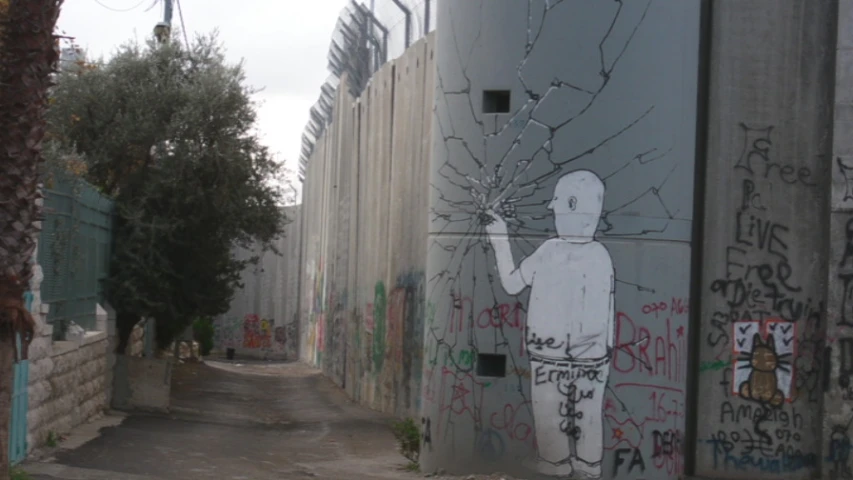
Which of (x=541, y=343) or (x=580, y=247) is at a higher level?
(x=580, y=247)

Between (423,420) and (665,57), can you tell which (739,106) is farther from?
(423,420)

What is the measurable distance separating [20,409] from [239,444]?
4317 mm

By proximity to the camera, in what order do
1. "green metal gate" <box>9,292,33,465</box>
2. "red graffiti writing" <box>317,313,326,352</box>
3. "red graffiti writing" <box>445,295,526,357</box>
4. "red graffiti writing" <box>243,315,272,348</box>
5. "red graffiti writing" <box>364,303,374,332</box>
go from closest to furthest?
1. "green metal gate" <box>9,292,33,465</box>
2. "red graffiti writing" <box>445,295,526,357</box>
3. "red graffiti writing" <box>364,303,374,332</box>
4. "red graffiti writing" <box>317,313,326,352</box>
5. "red graffiti writing" <box>243,315,272,348</box>

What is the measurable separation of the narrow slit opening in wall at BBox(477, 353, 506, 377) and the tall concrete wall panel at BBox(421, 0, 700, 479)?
0.01 meters

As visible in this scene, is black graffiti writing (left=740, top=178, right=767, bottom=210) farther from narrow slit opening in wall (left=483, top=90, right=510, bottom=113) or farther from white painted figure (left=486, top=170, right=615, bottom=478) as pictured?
narrow slit opening in wall (left=483, top=90, right=510, bottom=113)

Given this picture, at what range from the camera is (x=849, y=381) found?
12336mm

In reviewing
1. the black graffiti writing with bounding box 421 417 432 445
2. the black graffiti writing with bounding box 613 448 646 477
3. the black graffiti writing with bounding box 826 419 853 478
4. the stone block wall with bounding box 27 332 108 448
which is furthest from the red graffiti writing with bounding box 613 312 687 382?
the stone block wall with bounding box 27 332 108 448

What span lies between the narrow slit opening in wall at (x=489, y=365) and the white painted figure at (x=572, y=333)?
0.36 m

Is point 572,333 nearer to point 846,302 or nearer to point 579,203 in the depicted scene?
point 579,203

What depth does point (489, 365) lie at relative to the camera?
12352mm

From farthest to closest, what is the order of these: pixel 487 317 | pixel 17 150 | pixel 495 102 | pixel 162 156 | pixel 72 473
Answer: pixel 162 156, pixel 495 102, pixel 487 317, pixel 72 473, pixel 17 150

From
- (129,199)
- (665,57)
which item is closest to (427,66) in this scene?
(129,199)

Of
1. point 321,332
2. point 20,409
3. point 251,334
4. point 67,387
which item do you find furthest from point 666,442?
point 251,334

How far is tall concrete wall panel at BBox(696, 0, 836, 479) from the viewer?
12.6 m
